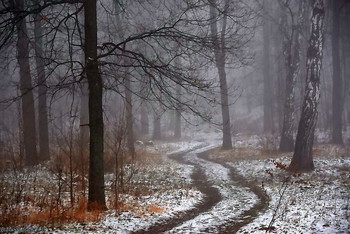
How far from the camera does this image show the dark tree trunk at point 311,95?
14.6 metres

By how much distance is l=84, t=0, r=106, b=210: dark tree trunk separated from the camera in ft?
28.3

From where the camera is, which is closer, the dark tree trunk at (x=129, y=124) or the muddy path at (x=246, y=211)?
the muddy path at (x=246, y=211)

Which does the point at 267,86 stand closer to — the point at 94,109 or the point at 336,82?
the point at 336,82

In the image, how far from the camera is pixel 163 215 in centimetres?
906

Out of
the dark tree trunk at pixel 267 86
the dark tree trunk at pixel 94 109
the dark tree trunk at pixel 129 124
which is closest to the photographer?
the dark tree trunk at pixel 94 109

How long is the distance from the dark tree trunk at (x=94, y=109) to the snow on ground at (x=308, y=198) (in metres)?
3.83

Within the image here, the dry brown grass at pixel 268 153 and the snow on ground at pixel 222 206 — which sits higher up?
the dry brown grass at pixel 268 153

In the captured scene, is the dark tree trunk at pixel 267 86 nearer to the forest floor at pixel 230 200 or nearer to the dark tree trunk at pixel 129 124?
the forest floor at pixel 230 200

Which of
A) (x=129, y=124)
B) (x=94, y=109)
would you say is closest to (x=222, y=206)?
(x=94, y=109)

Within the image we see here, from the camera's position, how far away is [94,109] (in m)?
8.78

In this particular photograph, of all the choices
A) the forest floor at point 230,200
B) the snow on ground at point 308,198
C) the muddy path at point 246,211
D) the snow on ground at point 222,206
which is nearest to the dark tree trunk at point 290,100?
the forest floor at point 230,200

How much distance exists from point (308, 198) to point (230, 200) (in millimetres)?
2335

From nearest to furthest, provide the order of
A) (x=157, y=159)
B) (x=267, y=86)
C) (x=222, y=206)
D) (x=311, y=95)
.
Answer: (x=222, y=206)
(x=311, y=95)
(x=157, y=159)
(x=267, y=86)

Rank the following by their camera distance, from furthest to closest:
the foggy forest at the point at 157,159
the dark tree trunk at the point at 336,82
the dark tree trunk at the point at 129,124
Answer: the dark tree trunk at the point at 336,82, the dark tree trunk at the point at 129,124, the foggy forest at the point at 157,159
